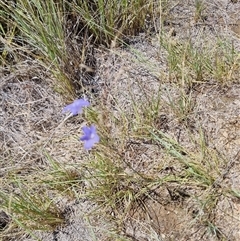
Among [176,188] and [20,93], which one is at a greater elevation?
[20,93]

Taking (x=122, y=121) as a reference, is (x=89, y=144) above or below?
above

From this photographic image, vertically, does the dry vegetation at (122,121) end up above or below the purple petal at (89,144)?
below

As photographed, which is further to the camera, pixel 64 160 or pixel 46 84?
pixel 46 84

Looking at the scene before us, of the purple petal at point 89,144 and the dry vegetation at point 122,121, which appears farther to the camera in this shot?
the dry vegetation at point 122,121

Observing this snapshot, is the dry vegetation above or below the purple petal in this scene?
below

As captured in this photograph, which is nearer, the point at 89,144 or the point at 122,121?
the point at 89,144

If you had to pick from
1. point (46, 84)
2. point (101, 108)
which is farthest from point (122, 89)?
point (46, 84)

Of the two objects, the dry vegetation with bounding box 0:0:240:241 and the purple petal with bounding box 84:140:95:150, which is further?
the dry vegetation with bounding box 0:0:240:241

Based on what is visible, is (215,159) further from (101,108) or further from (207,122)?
(101,108)
